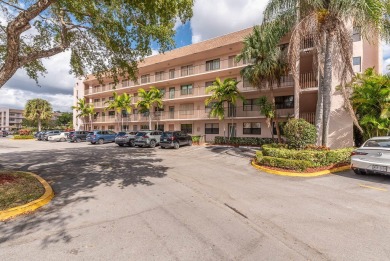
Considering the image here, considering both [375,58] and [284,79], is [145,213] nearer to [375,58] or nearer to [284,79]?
[284,79]

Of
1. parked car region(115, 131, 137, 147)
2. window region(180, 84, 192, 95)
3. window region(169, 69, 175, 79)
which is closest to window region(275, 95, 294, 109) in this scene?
window region(180, 84, 192, 95)

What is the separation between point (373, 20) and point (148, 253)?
1301cm

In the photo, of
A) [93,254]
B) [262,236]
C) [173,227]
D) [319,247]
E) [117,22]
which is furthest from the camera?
[117,22]

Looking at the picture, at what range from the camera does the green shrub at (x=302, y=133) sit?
10.7 meters

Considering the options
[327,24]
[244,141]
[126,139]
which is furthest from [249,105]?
[126,139]

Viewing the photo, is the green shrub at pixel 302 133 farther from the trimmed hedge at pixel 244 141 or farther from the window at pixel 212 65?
the window at pixel 212 65

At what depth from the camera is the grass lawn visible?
5.16 m

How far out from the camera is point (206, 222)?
4.43m

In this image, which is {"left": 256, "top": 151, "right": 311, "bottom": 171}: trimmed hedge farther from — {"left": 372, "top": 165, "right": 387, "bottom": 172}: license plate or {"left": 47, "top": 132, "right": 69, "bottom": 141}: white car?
{"left": 47, "top": 132, "right": 69, "bottom": 141}: white car

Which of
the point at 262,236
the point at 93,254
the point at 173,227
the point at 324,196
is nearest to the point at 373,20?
the point at 324,196

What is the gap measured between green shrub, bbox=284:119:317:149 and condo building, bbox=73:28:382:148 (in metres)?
4.76

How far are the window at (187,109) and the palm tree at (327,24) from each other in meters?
16.8

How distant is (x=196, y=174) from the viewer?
9297 millimetres

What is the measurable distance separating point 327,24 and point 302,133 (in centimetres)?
582
